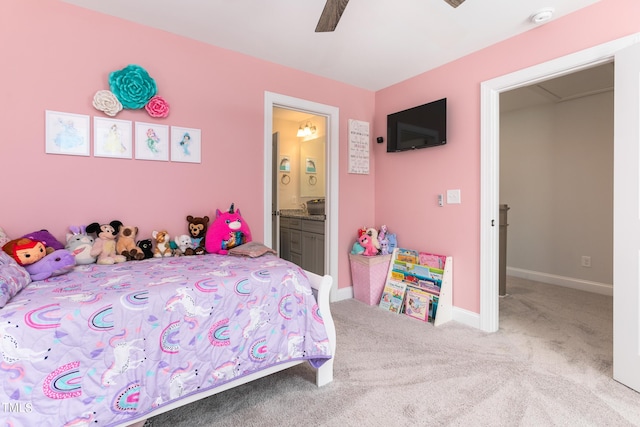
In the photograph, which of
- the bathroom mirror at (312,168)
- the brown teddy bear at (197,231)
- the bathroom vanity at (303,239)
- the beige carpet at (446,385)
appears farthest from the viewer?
the bathroom mirror at (312,168)

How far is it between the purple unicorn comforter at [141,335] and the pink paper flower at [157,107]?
1145mm

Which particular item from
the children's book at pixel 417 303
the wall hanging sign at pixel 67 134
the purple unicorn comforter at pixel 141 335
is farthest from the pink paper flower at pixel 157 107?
the children's book at pixel 417 303

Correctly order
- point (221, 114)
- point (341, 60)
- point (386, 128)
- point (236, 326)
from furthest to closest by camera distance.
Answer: point (386, 128) < point (341, 60) < point (221, 114) < point (236, 326)

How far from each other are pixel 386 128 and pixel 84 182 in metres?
2.84

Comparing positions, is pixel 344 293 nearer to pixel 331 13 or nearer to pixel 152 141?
pixel 152 141

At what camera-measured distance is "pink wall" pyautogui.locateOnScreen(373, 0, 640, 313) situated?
2.07m

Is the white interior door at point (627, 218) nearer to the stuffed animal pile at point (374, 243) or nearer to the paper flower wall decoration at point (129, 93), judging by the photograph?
the stuffed animal pile at point (374, 243)

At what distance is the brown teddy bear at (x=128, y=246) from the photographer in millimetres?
2123

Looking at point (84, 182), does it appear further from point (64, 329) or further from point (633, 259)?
point (633, 259)

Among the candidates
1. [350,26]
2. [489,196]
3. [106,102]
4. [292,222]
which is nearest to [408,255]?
A: [489,196]

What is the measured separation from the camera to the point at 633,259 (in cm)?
173

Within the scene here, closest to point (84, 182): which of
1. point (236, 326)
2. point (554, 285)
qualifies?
point (236, 326)

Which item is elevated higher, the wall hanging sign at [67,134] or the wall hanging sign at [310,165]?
the wall hanging sign at [310,165]

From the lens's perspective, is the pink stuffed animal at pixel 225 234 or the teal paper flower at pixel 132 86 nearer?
the teal paper flower at pixel 132 86
